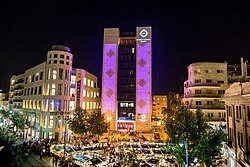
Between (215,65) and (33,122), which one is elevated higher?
(215,65)

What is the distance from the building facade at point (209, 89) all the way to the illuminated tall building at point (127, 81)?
17.7m

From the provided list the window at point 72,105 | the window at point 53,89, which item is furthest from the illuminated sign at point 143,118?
the window at point 53,89

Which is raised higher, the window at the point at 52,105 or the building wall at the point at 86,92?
the building wall at the point at 86,92

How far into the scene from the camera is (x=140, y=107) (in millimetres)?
64375

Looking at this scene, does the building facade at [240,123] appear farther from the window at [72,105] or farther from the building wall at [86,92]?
the building wall at [86,92]

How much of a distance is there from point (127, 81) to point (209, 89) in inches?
1129

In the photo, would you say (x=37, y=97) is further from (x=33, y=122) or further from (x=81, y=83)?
(x=81, y=83)

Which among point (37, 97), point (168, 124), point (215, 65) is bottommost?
point (168, 124)

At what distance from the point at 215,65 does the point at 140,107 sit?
26.8m

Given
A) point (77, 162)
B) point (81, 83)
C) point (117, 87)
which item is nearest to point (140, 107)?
point (117, 87)

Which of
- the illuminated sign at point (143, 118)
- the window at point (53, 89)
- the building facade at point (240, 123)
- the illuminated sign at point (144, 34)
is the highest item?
the illuminated sign at point (144, 34)

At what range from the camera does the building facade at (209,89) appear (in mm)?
45031

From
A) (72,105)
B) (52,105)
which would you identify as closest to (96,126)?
(52,105)

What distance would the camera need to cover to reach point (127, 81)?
6781 centimetres
